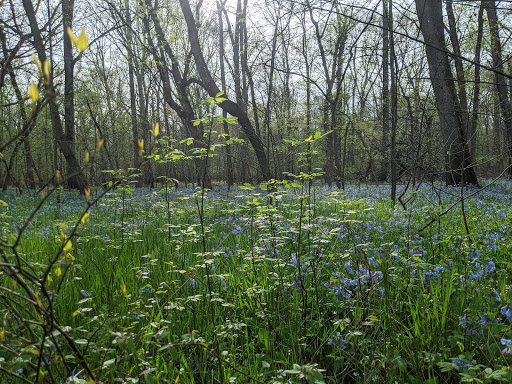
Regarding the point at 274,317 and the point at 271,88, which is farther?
the point at 271,88

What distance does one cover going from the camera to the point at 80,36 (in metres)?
0.77

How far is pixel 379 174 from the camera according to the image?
71.7 feet

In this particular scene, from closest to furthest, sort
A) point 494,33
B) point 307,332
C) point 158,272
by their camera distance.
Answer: point 307,332 < point 158,272 < point 494,33

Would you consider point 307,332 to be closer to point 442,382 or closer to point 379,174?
point 442,382

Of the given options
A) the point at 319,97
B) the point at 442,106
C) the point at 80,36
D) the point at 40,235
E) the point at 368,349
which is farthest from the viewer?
the point at 319,97

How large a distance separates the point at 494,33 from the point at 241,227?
43.0 feet

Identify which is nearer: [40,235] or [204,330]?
[204,330]

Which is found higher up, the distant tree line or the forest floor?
the distant tree line

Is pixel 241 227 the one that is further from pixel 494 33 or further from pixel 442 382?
pixel 494 33

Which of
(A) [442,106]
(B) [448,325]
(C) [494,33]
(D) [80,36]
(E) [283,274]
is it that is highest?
(C) [494,33]

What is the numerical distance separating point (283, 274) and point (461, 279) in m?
1.27

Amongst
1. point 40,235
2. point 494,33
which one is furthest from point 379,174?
point 40,235

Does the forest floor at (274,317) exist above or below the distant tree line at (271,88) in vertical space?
below

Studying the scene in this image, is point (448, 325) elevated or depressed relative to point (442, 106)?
depressed
